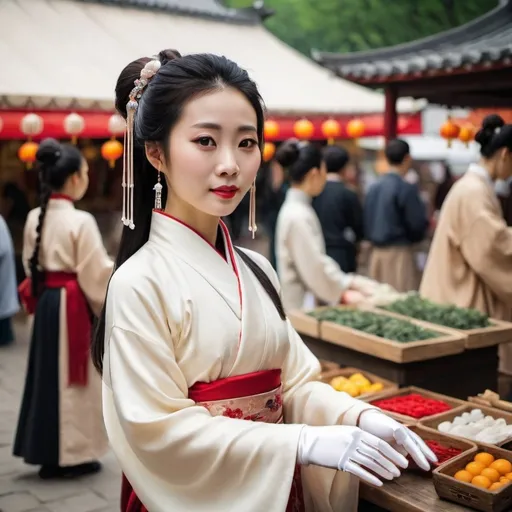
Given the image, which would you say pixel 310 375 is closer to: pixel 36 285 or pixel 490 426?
pixel 490 426

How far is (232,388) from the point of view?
79.2 inches

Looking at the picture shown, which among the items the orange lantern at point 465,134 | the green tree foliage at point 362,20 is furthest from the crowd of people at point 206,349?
the green tree foliage at point 362,20

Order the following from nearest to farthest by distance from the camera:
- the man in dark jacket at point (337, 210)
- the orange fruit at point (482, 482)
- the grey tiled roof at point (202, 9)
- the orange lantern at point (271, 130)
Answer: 1. the orange fruit at point (482, 482)
2. the man in dark jacket at point (337, 210)
3. the orange lantern at point (271, 130)
4. the grey tiled roof at point (202, 9)

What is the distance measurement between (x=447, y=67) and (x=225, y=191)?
5.08 metres

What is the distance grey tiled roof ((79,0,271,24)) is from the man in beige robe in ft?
31.5

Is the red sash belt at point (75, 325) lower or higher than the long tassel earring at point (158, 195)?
lower

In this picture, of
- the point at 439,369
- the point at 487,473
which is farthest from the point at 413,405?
the point at 439,369

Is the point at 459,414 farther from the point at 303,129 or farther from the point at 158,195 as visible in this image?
the point at 303,129

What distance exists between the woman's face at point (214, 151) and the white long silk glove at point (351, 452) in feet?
2.23

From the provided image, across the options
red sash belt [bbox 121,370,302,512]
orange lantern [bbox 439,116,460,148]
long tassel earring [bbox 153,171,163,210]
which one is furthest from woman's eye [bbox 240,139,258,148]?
orange lantern [bbox 439,116,460,148]

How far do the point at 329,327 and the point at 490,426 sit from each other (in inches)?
60.0

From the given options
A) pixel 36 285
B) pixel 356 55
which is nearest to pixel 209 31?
pixel 356 55

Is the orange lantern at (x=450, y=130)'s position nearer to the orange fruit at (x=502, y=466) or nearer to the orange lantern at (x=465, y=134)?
the orange lantern at (x=465, y=134)

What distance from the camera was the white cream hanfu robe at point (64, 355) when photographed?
4715 mm
